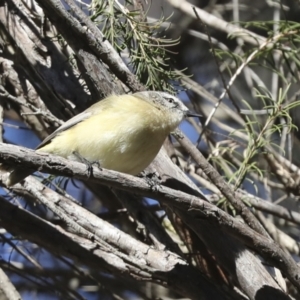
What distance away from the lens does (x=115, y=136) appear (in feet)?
11.5

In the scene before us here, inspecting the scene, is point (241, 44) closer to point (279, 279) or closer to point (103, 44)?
point (103, 44)

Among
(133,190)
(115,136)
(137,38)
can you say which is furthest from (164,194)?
(137,38)

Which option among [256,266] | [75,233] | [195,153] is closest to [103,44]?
[195,153]

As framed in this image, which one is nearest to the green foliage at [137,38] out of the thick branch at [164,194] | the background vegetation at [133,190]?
the background vegetation at [133,190]

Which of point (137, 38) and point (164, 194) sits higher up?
point (137, 38)

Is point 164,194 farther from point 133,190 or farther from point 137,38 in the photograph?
point 137,38

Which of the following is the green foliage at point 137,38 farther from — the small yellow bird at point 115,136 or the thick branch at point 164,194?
the thick branch at point 164,194

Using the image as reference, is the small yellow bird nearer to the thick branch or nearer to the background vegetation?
the background vegetation

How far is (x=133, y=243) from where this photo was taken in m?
3.58

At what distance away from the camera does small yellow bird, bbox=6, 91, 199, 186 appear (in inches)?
137

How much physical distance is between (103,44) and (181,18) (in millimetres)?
2274

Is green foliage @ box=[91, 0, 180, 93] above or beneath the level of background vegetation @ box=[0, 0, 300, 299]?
above

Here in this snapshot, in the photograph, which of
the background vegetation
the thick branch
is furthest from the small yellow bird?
the thick branch

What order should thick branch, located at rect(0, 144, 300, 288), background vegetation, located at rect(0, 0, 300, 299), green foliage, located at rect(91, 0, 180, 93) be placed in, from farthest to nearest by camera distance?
green foliage, located at rect(91, 0, 180, 93) < background vegetation, located at rect(0, 0, 300, 299) < thick branch, located at rect(0, 144, 300, 288)
